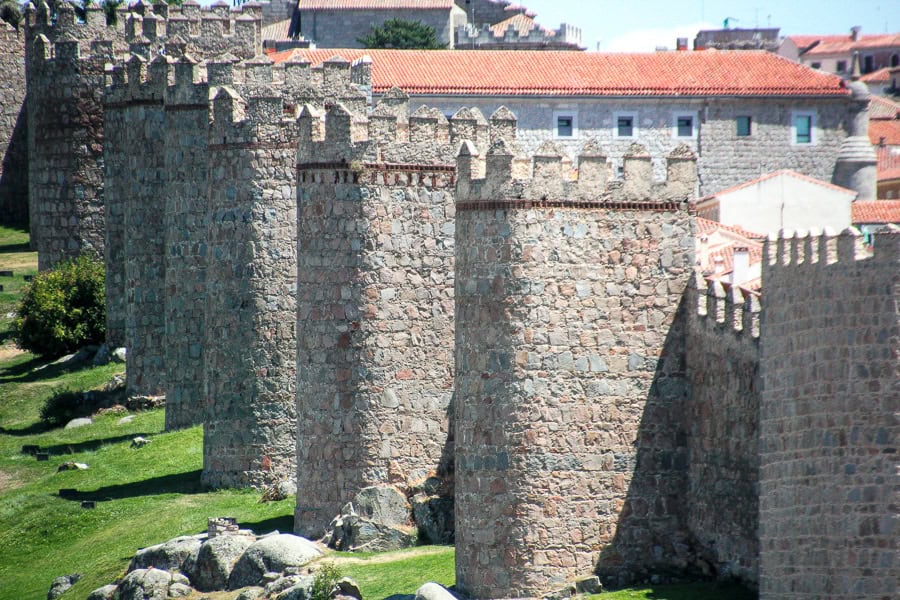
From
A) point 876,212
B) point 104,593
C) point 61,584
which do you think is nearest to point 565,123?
point 876,212

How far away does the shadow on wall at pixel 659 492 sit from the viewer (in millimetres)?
26234

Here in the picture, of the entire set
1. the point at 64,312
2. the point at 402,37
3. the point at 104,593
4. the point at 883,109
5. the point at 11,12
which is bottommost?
the point at 104,593

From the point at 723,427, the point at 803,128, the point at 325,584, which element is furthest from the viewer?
the point at 803,128

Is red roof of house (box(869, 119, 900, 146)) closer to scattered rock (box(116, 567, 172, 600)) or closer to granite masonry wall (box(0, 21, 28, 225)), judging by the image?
granite masonry wall (box(0, 21, 28, 225))

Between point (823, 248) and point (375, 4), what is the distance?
76.6 meters

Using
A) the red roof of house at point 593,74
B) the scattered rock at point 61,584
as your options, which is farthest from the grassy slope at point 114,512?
the red roof of house at point 593,74

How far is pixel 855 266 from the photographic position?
72.6 ft

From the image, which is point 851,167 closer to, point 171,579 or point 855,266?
point 171,579

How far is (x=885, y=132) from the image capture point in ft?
273

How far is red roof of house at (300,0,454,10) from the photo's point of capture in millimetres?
96812

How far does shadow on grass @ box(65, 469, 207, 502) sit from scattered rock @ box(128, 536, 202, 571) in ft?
14.9

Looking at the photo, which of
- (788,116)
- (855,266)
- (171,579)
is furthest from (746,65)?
(855,266)

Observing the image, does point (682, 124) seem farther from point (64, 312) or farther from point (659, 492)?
point (659, 492)

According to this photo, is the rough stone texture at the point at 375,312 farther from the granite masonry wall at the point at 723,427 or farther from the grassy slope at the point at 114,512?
the granite masonry wall at the point at 723,427
